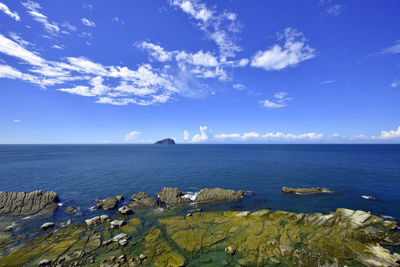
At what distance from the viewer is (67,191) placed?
4566 centimetres

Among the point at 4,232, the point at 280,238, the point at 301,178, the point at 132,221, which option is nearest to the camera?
the point at 280,238

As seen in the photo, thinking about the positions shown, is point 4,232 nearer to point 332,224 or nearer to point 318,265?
point 318,265

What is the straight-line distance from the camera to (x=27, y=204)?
113 feet

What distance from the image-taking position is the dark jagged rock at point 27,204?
32812 mm

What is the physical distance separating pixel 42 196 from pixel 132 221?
25.6 metres

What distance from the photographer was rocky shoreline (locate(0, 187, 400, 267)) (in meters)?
19.6

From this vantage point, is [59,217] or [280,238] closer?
[280,238]

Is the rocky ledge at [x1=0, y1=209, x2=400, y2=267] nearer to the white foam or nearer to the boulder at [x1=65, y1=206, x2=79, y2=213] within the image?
the boulder at [x1=65, y1=206, x2=79, y2=213]

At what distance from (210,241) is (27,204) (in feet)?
134

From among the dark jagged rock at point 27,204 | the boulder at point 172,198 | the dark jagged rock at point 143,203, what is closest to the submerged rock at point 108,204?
the dark jagged rock at point 143,203

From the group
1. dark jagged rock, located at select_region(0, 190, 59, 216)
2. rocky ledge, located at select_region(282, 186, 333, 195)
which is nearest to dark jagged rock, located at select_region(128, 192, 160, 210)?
dark jagged rock, located at select_region(0, 190, 59, 216)

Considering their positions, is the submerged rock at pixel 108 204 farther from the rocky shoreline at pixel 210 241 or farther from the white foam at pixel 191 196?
the white foam at pixel 191 196

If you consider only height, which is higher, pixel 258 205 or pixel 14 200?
pixel 14 200

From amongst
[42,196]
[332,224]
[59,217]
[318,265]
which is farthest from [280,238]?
[42,196]
